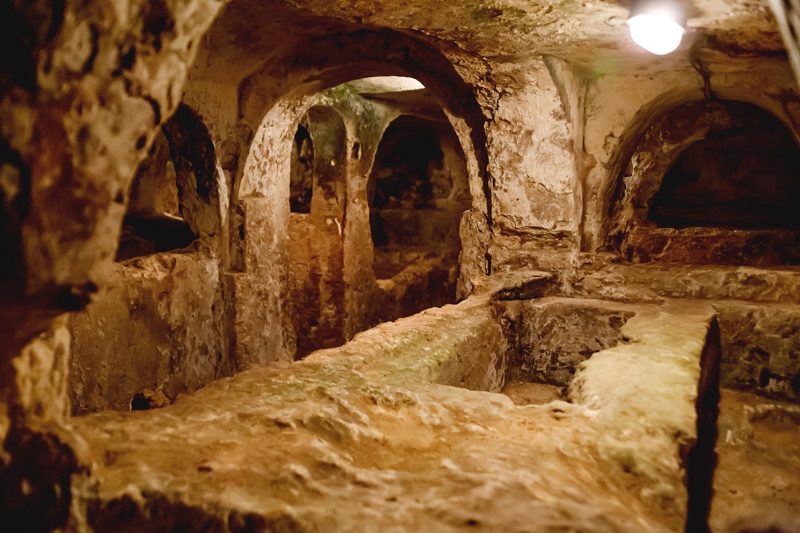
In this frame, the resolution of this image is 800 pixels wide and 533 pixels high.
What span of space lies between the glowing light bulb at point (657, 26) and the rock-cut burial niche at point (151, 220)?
12.4 ft

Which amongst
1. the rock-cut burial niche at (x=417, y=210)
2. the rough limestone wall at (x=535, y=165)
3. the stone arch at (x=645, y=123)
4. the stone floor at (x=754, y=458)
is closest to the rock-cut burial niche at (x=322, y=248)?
the rock-cut burial niche at (x=417, y=210)

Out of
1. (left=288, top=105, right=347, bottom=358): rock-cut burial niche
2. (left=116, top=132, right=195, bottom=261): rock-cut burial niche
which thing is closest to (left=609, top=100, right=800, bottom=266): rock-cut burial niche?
(left=288, top=105, right=347, bottom=358): rock-cut burial niche

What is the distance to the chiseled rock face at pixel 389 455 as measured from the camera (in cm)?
139

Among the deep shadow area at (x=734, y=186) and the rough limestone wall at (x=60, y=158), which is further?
the deep shadow area at (x=734, y=186)

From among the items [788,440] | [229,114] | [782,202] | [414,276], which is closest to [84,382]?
[229,114]

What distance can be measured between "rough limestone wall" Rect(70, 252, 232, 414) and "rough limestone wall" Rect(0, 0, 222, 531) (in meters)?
2.36

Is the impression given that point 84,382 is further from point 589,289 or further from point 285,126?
point 589,289

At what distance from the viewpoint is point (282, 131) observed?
5.27 m

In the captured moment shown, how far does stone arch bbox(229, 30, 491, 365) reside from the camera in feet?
14.9

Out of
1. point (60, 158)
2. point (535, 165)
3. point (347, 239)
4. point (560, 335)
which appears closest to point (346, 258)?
point (347, 239)

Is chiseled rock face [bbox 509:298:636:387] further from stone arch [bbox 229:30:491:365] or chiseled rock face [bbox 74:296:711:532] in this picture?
chiseled rock face [bbox 74:296:711:532]

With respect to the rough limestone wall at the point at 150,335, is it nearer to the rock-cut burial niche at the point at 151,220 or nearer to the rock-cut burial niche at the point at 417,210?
the rock-cut burial niche at the point at 151,220

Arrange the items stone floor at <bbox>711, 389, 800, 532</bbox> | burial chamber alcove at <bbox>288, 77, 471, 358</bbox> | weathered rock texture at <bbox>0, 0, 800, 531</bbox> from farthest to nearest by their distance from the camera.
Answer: burial chamber alcove at <bbox>288, 77, 471, 358</bbox>
stone floor at <bbox>711, 389, 800, 532</bbox>
weathered rock texture at <bbox>0, 0, 800, 531</bbox>

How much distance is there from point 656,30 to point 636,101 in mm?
1463
